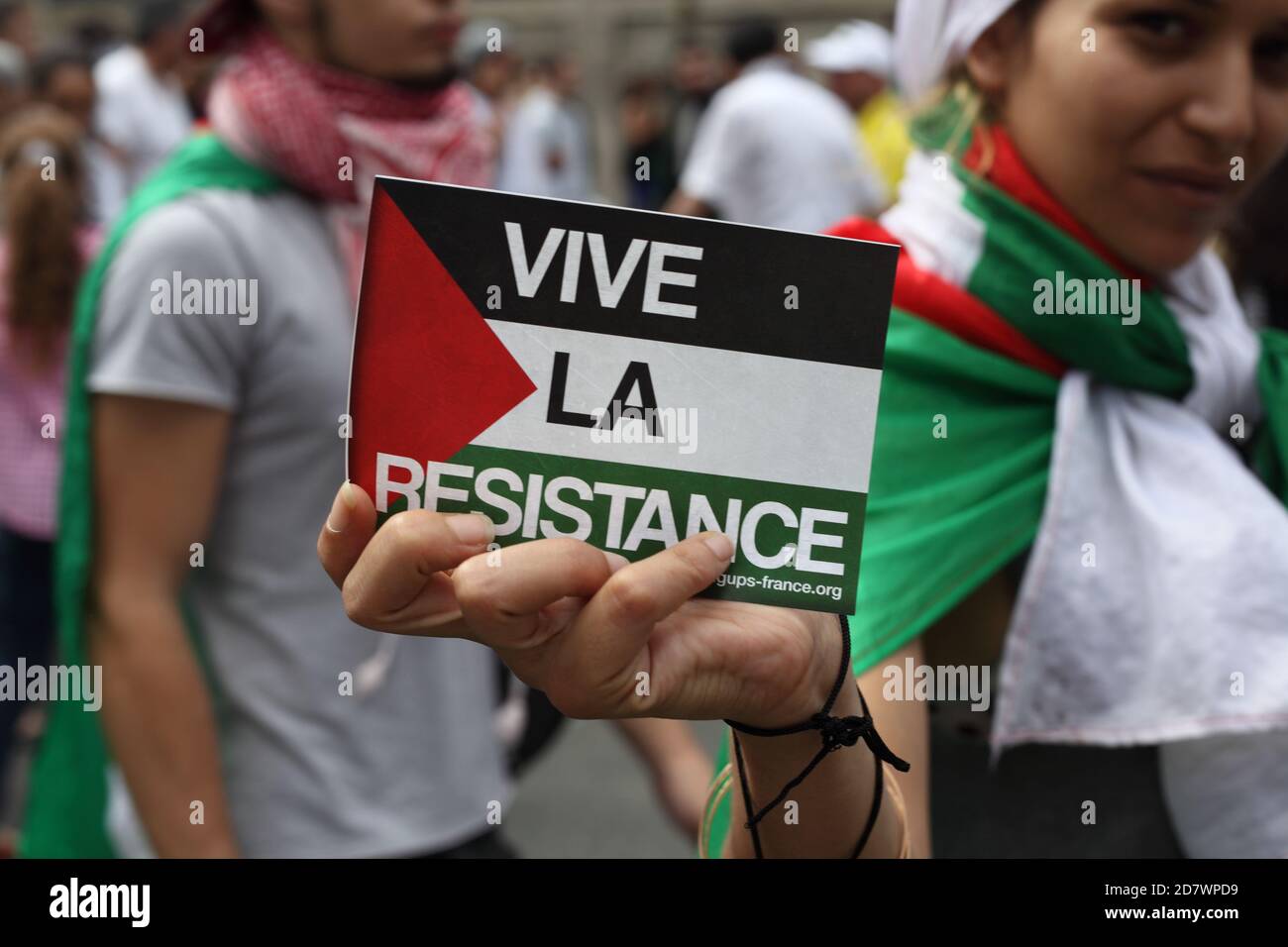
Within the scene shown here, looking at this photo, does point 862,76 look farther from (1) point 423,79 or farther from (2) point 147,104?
(1) point 423,79

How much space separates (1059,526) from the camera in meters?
1.56

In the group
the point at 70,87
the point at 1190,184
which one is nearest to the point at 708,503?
the point at 1190,184

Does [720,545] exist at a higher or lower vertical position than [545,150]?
lower

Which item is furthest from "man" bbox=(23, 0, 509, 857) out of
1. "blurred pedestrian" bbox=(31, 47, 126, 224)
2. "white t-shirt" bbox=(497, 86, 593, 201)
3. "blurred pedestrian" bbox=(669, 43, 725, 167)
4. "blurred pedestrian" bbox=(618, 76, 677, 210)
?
"blurred pedestrian" bbox=(618, 76, 677, 210)

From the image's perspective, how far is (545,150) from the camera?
11.4 metres

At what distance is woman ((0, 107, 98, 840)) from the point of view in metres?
4.05

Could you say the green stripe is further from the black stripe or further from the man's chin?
the man's chin

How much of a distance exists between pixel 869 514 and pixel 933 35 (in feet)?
1.77

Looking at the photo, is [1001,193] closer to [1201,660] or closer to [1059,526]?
[1059,526]

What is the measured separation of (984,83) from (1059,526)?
0.47 meters

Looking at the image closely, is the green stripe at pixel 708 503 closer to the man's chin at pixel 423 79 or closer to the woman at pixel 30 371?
the man's chin at pixel 423 79

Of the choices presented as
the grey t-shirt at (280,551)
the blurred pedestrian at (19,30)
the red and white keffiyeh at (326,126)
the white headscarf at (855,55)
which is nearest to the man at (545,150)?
the white headscarf at (855,55)
